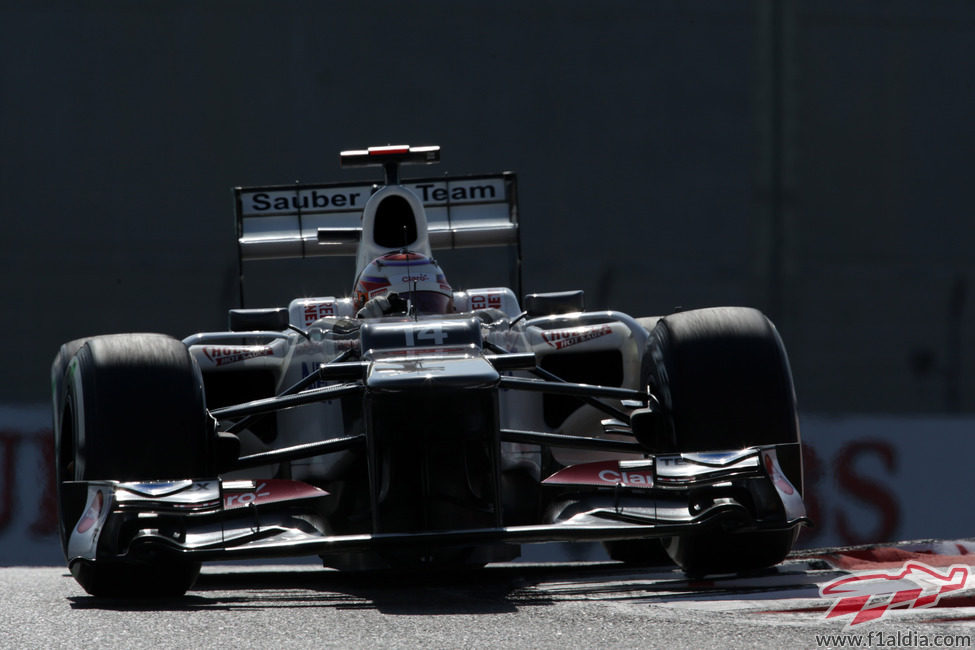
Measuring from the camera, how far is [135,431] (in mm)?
5727

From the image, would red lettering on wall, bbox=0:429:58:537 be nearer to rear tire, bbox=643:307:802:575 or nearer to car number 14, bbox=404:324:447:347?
car number 14, bbox=404:324:447:347

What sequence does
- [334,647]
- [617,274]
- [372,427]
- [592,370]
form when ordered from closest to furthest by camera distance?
1. [334,647]
2. [372,427]
3. [592,370]
4. [617,274]

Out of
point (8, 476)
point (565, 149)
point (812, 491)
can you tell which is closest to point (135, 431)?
point (8, 476)

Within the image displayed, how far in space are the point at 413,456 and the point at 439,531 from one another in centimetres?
34

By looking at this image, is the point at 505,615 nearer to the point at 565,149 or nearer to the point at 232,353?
the point at 232,353

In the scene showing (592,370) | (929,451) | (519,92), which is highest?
(519,92)

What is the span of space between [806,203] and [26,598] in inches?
532

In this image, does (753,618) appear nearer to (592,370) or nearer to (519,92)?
(592,370)

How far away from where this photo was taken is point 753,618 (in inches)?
187

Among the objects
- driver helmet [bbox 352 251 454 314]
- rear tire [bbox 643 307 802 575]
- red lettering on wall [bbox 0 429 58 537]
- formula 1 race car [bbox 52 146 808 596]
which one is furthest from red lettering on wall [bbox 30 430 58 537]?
rear tire [bbox 643 307 802 575]

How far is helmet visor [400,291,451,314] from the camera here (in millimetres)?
7738

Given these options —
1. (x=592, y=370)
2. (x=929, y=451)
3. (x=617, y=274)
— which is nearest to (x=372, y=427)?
(x=592, y=370)

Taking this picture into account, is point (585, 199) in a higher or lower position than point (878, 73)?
lower

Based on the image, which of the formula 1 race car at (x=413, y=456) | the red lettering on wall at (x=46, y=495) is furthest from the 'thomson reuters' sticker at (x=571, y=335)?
the red lettering on wall at (x=46, y=495)
